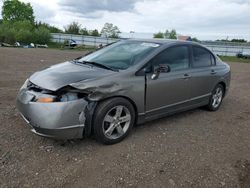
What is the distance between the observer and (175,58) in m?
4.56

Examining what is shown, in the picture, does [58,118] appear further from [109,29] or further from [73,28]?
[109,29]

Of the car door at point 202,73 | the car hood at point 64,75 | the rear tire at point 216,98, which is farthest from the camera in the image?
the rear tire at point 216,98

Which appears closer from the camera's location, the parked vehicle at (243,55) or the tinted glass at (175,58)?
the tinted glass at (175,58)

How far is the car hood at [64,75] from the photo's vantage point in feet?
11.0

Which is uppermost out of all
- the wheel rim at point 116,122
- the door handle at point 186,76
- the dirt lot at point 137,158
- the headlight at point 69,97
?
the door handle at point 186,76

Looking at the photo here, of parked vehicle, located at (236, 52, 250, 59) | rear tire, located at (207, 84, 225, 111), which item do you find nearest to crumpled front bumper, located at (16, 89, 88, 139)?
rear tire, located at (207, 84, 225, 111)

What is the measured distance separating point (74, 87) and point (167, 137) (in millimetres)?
1738

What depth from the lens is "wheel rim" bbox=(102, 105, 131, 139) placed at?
3.62 m

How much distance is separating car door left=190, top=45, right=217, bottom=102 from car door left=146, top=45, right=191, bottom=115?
0.19m

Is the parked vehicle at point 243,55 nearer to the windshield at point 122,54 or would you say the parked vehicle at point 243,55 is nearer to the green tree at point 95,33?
the windshield at point 122,54

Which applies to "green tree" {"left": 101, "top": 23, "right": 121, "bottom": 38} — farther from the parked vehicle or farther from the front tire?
the front tire

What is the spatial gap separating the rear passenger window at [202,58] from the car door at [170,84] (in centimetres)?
25

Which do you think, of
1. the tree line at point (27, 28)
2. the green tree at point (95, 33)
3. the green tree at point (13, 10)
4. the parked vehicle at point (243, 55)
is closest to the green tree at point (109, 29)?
the tree line at point (27, 28)

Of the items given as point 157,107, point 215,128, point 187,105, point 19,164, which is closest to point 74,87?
point 19,164
